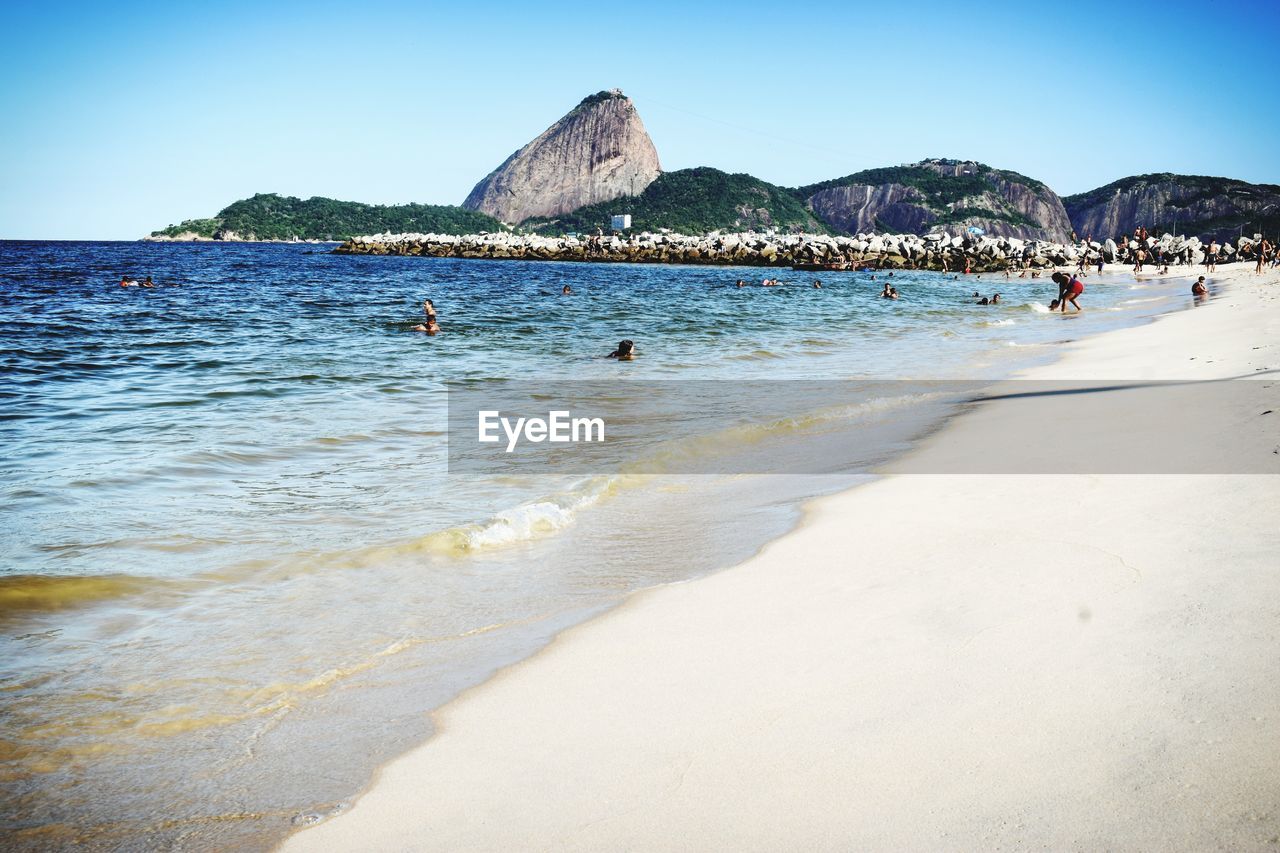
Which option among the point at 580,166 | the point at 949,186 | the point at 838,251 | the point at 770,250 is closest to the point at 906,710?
the point at 838,251

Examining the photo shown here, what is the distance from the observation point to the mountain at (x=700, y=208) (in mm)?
139625

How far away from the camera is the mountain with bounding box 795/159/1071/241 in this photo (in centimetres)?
16075

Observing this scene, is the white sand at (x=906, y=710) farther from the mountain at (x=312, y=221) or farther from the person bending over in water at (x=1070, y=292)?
the mountain at (x=312, y=221)

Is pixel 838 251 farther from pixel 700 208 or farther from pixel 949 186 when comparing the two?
pixel 949 186

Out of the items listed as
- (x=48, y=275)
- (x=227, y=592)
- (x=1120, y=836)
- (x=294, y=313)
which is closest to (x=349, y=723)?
(x=227, y=592)

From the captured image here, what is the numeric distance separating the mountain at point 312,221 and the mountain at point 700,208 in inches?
873

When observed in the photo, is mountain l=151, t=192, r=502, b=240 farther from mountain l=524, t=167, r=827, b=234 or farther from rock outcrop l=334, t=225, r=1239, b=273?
rock outcrop l=334, t=225, r=1239, b=273

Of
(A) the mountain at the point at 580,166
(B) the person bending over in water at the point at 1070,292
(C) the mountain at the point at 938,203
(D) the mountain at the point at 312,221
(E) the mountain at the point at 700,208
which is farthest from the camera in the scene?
(A) the mountain at the point at 580,166

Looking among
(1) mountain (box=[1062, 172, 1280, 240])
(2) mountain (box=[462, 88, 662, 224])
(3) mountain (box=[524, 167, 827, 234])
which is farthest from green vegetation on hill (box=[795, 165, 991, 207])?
(2) mountain (box=[462, 88, 662, 224])

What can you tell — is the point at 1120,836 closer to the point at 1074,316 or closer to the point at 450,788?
the point at 450,788

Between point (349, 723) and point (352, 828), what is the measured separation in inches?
28.7

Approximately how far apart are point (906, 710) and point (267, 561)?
3.97 meters

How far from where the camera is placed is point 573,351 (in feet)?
53.4

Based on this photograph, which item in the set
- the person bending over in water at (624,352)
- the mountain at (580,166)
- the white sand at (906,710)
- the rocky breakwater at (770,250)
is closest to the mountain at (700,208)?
the mountain at (580,166)
